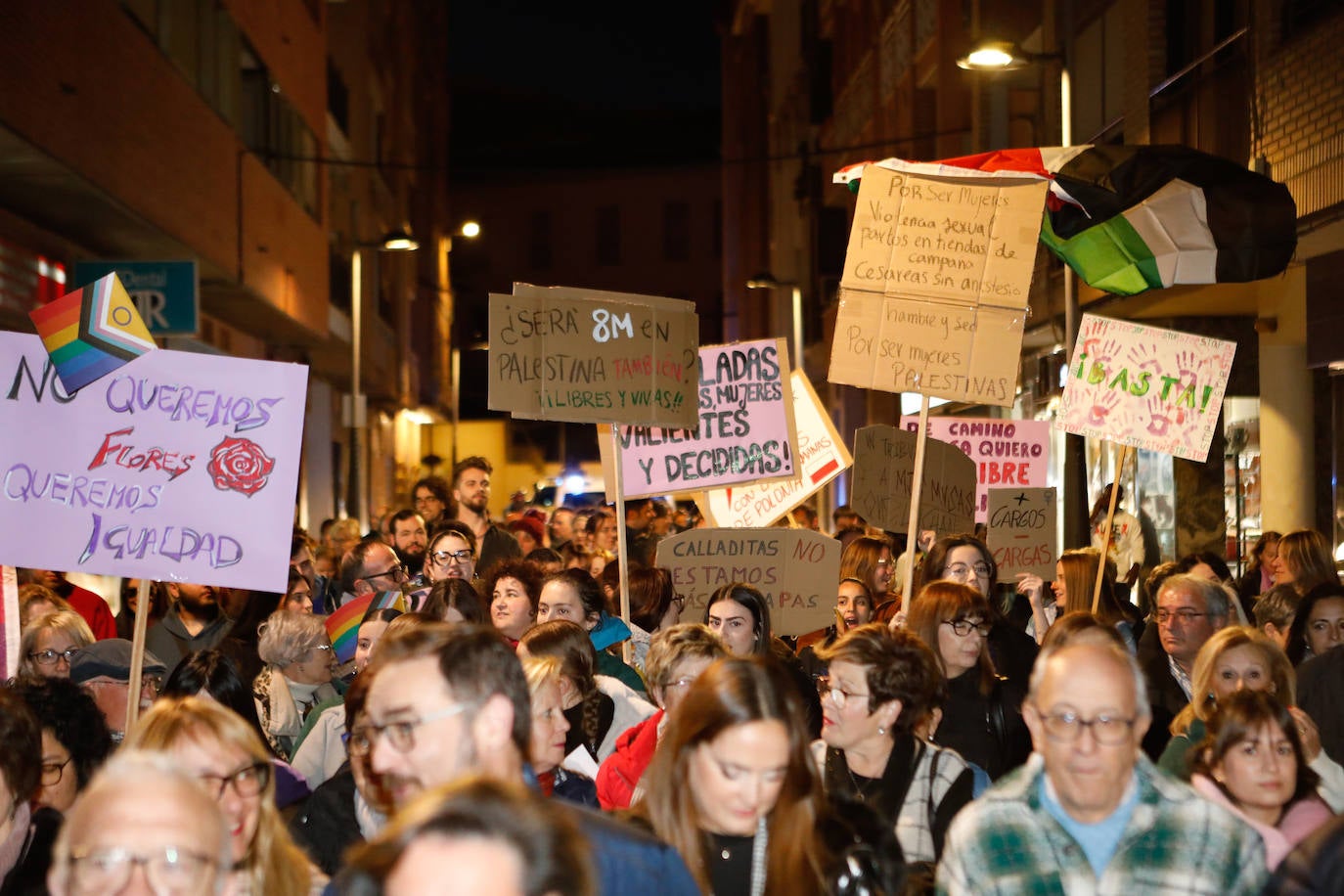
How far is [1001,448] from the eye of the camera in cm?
1308

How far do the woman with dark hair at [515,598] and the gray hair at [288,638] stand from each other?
0.92m

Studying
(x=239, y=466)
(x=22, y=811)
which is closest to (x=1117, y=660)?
(x=22, y=811)

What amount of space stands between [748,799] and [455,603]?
4.32 meters

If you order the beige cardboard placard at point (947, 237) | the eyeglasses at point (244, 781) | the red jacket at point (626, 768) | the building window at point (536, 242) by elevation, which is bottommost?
the red jacket at point (626, 768)

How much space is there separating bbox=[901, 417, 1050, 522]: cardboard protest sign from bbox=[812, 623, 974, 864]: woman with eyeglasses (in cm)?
781

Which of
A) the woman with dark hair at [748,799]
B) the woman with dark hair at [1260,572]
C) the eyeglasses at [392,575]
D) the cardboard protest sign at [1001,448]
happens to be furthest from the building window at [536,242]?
the woman with dark hair at [748,799]

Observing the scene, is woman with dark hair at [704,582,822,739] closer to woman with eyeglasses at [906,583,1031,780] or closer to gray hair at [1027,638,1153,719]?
woman with eyeglasses at [906,583,1031,780]

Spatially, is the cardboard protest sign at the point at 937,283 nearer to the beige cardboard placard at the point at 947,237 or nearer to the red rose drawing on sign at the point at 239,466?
the beige cardboard placard at the point at 947,237

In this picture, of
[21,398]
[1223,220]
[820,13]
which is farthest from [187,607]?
[820,13]

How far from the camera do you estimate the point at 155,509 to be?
6438 mm

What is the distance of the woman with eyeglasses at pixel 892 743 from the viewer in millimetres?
4918

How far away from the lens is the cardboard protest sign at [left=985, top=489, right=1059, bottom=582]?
11.3 metres

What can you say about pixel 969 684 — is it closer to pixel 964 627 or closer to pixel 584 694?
pixel 964 627

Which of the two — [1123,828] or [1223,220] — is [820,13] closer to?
[1223,220]
